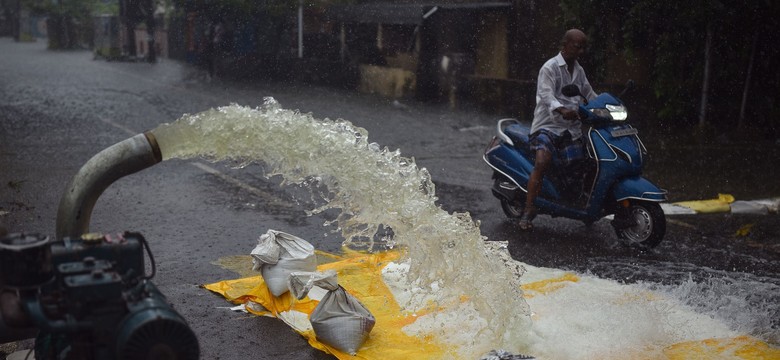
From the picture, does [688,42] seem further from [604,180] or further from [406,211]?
[406,211]

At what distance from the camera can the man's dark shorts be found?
24.0 ft

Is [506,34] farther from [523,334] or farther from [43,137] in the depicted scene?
[523,334]

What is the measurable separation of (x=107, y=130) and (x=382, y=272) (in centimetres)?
925

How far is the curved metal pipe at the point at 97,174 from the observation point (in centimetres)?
376

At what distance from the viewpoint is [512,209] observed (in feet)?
26.4

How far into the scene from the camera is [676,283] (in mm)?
6043

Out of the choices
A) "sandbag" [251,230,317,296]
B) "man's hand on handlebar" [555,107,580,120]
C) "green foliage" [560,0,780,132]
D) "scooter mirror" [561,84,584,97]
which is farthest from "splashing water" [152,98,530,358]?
"green foliage" [560,0,780,132]

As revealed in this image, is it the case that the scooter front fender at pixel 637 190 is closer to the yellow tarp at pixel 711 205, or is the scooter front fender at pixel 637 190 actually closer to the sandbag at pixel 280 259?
the yellow tarp at pixel 711 205

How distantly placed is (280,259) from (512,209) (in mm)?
3407

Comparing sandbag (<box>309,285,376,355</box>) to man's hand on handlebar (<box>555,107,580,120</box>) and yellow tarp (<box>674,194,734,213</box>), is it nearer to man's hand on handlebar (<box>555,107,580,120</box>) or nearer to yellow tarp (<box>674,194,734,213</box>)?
man's hand on handlebar (<box>555,107,580,120</box>)

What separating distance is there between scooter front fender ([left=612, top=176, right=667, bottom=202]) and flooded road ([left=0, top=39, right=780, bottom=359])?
491 millimetres

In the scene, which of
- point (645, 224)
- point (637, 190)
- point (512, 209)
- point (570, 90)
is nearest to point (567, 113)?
point (570, 90)

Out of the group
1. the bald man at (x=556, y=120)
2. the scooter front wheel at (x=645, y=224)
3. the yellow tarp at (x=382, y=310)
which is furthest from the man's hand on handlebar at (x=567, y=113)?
the yellow tarp at (x=382, y=310)

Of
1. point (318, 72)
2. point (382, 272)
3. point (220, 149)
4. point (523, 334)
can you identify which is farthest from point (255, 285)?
point (318, 72)
